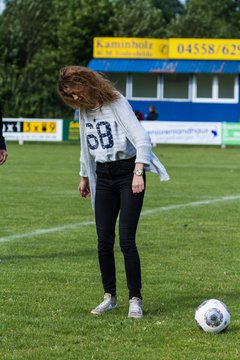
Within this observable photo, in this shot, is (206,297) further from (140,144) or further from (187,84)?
(187,84)

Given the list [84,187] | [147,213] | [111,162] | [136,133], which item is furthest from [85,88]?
[147,213]

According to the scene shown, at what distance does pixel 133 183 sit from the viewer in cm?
702

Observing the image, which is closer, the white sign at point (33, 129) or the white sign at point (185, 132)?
the white sign at point (185, 132)

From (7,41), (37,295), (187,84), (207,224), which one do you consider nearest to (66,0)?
(7,41)

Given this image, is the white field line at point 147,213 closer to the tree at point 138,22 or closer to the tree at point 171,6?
the tree at point 138,22

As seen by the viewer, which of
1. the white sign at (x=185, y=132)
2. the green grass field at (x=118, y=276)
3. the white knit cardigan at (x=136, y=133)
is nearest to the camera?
the green grass field at (x=118, y=276)

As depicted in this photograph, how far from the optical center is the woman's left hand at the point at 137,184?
6.99 m

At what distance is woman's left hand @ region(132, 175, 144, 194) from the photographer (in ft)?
22.9

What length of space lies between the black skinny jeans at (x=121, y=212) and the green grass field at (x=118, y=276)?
37cm

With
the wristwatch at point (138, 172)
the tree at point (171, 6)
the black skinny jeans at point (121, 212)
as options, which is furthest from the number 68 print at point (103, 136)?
the tree at point (171, 6)

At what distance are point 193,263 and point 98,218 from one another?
2873mm

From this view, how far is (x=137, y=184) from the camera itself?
23.0ft

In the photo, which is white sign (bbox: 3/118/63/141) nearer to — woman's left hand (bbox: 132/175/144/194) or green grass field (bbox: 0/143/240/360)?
green grass field (bbox: 0/143/240/360)

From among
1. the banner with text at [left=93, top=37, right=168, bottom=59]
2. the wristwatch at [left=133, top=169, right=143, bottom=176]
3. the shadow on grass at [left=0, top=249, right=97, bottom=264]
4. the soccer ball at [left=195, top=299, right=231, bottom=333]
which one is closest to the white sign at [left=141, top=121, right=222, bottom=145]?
the banner with text at [left=93, top=37, right=168, bottom=59]
